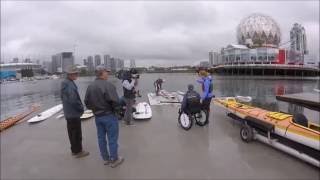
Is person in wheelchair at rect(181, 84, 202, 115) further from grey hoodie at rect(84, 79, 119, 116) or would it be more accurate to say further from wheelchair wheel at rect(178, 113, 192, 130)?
grey hoodie at rect(84, 79, 119, 116)

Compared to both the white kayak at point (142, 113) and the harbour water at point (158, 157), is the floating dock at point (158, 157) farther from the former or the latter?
the white kayak at point (142, 113)

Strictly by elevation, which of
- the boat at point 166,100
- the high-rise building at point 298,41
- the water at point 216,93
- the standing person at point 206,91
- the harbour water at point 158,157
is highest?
the high-rise building at point 298,41

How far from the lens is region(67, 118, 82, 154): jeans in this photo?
672 cm

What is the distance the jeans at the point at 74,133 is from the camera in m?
6.72

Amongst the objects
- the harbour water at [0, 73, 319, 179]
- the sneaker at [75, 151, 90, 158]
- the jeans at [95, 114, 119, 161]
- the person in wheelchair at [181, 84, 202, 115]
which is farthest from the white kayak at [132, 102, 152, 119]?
the jeans at [95, 114, 119, 161]

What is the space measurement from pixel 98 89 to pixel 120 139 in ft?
8.93

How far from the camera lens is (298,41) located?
158125 millimetres

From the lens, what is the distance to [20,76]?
170125mm

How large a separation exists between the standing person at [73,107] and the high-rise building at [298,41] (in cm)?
12964

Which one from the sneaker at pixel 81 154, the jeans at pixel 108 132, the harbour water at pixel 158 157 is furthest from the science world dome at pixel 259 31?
the jeans at pixel 108 132

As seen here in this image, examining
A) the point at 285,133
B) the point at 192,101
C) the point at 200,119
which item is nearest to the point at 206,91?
the point at 192,101

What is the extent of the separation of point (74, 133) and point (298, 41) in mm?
171107

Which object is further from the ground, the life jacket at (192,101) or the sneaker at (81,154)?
the life jacket at (192,101)

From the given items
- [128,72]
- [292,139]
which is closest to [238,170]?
[292,139]
